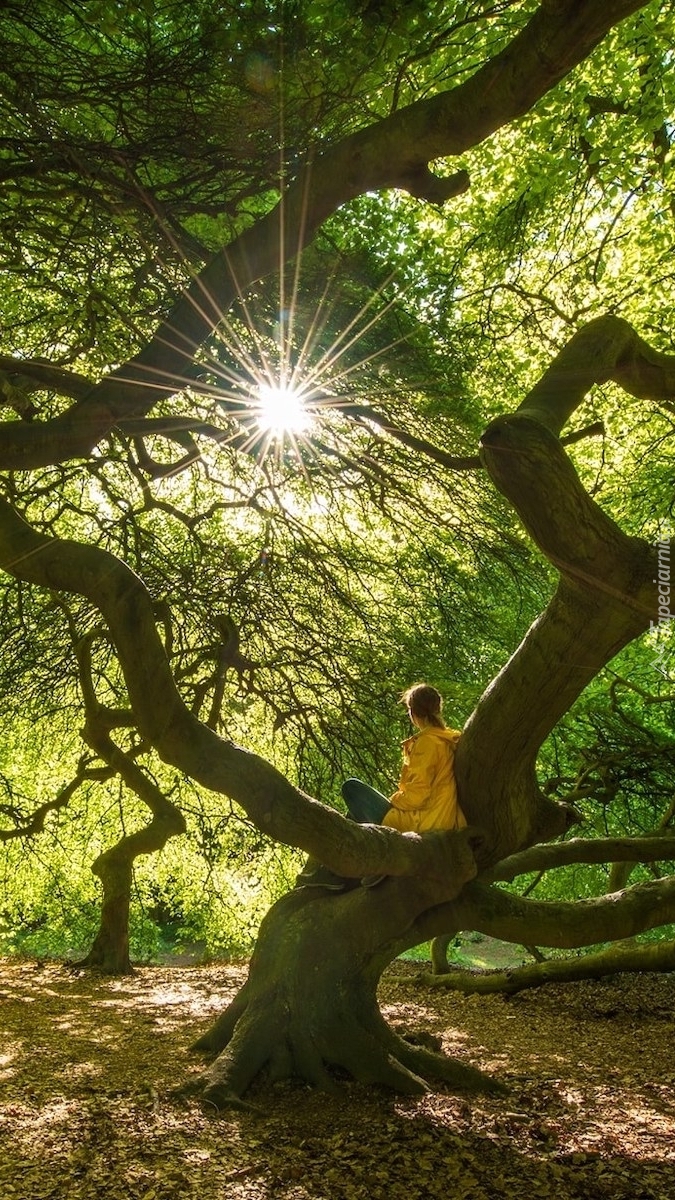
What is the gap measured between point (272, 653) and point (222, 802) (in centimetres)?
486

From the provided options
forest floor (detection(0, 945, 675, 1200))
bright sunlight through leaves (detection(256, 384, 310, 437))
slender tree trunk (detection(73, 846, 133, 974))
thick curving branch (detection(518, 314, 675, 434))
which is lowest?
forest floor (detection(0, 945, 675, 1200))

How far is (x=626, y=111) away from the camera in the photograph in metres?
8.69

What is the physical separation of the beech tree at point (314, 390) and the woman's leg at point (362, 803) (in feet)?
1.31

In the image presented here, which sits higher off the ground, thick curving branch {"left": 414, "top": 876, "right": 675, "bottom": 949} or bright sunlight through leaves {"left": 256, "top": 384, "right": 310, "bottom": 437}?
bright sunlight through leaves {"left": 256, "top": 384, "right": 310, "bottom": 437}

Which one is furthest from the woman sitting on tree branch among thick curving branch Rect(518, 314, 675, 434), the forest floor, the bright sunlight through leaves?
the bright sunlight through leaves

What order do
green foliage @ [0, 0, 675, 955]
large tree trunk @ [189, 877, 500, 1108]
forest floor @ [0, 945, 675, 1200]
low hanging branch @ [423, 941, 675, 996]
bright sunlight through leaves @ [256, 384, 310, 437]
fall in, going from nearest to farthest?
1. forest floor @ [0, 945, 675, 1200]
2. green foliage @ [0, 0, 675, 955]
3. large tree trunk @ [189, 877, 500, 1108]
4. bright sunlight through leaves @ [256, 384, 310, 437]
5. low hanging branch @ [423, 941, 675, 996]

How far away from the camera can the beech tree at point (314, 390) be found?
412cm

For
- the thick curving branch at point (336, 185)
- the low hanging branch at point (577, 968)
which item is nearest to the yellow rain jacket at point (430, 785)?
the thick curving branch at point (336, 185)

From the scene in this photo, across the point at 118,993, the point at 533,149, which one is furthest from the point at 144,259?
the point at 118,993

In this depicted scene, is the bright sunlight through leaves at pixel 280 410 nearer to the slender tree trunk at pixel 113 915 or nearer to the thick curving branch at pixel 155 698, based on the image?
the thick curving branch at pixel 155 698

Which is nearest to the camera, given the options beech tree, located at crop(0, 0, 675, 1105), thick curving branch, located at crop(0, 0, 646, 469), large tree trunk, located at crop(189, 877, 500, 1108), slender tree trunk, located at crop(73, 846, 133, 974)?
thick curving branch, located at crop(0, 0, 646, 469)

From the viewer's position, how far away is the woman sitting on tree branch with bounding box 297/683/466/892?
563cm

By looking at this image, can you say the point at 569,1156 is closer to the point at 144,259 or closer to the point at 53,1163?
the point at 53,1163

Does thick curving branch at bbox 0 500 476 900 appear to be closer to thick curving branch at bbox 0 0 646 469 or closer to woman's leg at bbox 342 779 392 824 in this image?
thick curving branch at bbox 0 0 646 469
